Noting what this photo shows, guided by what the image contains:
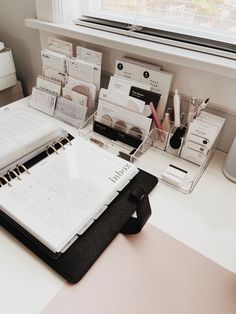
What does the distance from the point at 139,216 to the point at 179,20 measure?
0.64m

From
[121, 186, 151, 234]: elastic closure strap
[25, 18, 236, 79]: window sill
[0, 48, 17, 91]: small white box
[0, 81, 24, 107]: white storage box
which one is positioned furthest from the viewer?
[0, 81, 24, 107]: white storage box

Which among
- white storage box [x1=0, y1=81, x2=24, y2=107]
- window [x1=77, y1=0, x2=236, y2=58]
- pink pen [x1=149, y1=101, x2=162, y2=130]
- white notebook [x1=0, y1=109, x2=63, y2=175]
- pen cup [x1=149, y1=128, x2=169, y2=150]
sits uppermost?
window [x1=77, y1=0, x2=236, y2=58]

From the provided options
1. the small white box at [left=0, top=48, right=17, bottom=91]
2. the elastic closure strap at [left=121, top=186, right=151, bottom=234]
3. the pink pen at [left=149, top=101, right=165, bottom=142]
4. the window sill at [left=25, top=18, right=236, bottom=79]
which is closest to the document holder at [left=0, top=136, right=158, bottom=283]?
the elastic closure strap at [left=121, top=186, right=151, bottom=234]

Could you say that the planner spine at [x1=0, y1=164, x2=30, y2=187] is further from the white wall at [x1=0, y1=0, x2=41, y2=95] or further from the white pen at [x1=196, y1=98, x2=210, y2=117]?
the white wall at [x1=0, y1=0, x2=41, y2=95]

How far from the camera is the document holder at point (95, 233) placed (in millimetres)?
493

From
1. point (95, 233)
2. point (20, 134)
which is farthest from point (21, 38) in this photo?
point (95, 233)

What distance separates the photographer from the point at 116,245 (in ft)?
1.79

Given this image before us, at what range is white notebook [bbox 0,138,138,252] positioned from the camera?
A: 1.71 ft

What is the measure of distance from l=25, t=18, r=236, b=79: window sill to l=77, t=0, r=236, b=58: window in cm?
3

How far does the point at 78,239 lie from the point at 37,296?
123mm

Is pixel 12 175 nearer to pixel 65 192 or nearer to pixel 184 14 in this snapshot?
pixel 65 192

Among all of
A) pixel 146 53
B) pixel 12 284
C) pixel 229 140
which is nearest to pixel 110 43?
pixel 146 53

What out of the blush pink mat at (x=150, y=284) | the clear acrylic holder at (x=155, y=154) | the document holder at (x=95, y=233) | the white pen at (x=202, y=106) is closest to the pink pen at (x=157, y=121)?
the clear acrylic holder at (x=155, y=154)

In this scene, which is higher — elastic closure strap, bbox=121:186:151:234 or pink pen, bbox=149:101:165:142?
pink pen, bbox=149:101:165:142
